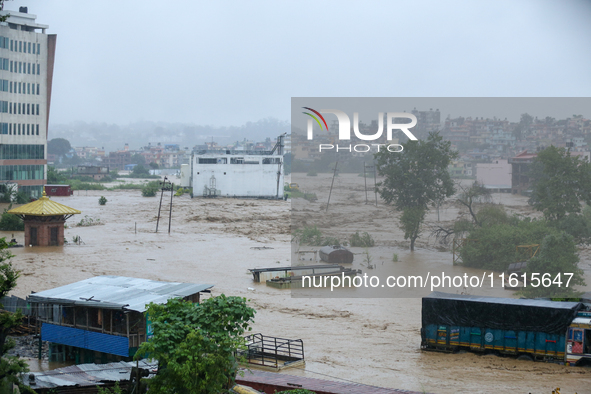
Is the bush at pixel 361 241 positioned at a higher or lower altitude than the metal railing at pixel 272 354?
higher

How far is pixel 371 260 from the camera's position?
3500 centimetres

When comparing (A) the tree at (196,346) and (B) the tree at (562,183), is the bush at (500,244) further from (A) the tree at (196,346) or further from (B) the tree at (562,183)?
(A) the tree at (196,346)

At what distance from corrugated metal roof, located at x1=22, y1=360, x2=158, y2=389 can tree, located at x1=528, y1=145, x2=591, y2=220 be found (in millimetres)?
28548

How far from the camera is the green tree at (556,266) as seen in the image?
2659 cm

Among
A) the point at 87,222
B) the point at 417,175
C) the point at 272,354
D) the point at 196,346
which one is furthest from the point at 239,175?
the point at 196,346

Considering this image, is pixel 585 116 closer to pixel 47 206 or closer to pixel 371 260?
pixel 371 260

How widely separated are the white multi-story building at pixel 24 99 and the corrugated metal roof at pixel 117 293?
138ft

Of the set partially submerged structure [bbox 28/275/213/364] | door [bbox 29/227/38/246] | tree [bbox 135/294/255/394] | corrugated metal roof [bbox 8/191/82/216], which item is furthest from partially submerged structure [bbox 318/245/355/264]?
tree [bbox 135/294/255/394]

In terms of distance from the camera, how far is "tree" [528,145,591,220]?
35031 millimetres

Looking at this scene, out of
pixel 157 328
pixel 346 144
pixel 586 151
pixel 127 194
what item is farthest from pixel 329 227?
pixel 127 194

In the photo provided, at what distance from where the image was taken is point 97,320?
1534cm

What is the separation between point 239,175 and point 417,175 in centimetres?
4128

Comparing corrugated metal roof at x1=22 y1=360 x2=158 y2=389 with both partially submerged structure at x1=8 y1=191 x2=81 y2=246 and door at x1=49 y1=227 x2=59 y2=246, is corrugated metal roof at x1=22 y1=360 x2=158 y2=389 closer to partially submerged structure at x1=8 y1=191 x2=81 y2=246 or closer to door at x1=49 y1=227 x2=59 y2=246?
partially submerged structure at x1=8 y1=191 x2=81 y2=246
